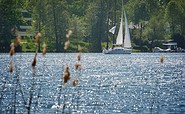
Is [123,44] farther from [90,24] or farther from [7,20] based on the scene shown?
[7,20]

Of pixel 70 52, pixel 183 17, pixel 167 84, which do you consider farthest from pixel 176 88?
pixel 183 17

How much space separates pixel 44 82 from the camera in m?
48.5

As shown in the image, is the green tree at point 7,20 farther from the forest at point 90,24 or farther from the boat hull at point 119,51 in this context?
the boat hull at point 119,51

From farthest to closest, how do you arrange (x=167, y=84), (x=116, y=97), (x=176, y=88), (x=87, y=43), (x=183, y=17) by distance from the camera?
(x=183, y=17) → (x=87, y=43) → (x=167, y=84) → (x=176, y=88) → (x=116, y=97)

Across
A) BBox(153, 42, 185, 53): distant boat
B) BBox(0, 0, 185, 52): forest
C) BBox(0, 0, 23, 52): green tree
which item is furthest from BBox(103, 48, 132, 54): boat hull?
BBox(0, 0, 23, 52): green tree

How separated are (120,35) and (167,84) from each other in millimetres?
72815

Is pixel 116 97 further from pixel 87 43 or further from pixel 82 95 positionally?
pixel 87 43

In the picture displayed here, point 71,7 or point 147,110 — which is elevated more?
point 71,7

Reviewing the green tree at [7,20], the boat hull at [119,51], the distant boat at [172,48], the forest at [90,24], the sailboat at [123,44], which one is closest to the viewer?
the green tree at [7,20]

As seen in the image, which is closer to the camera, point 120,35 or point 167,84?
point 167,84

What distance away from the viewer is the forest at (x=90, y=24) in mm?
120938

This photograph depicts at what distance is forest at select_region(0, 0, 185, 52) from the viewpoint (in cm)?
12094

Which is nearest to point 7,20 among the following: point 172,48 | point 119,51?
point 119,51

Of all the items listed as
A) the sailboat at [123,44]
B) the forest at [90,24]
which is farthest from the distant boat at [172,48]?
the sailboat at [123,44]
